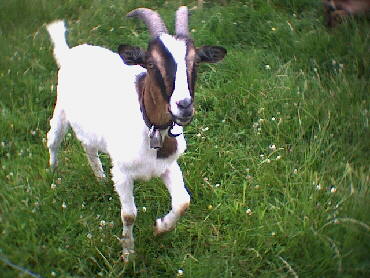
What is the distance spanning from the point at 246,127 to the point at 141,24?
6.76ft

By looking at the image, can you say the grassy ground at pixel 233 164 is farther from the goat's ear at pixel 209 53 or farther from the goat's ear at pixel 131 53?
the goat's ear at pixel 131 53

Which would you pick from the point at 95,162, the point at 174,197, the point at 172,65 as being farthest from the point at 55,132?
the point at 172,65

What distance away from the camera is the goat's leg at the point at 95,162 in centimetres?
378

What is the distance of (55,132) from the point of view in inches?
151

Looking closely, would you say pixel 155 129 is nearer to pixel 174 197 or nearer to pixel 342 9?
pixel 174 197

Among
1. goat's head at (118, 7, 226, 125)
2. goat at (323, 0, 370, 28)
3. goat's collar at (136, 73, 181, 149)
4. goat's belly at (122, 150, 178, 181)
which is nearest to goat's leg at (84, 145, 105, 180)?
goat's belly at (122, 150, 178, 181)

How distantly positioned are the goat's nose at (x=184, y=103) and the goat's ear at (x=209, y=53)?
50cm

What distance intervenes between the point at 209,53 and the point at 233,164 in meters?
1.30

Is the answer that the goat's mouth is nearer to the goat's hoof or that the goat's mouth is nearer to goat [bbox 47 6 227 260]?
goat [bbox 47 6 227 260]

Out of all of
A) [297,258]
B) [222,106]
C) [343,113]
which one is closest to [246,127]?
[222,106]

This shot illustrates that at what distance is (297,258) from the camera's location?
3.13m

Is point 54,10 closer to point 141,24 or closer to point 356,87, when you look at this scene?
point 141,24

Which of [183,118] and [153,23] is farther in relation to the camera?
[153,23]

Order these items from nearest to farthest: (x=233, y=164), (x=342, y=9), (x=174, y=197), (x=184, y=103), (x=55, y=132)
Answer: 1. (x=184, y=103)
2. (x=174, y=197)
3. (x=55, y=132)
4. (x=233, y=164)
5. (x=342, y=9)
